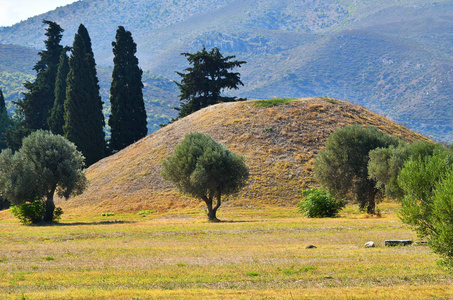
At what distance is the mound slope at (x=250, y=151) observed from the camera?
6881cm

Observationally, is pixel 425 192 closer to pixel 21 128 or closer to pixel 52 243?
pixel 52 243

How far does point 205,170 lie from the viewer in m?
50.6

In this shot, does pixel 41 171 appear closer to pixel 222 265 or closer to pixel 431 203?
pixel 222 265

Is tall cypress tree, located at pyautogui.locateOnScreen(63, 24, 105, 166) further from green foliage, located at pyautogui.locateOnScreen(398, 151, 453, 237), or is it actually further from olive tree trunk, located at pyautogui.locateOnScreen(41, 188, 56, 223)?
green foliage, located at pyautogui.locateOnScreen(398, 151, 453, 237)

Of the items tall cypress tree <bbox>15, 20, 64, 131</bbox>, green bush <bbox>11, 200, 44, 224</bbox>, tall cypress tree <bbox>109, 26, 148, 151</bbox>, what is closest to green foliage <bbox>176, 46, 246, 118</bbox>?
tall cypress tree <bbox>109, 26, 148, 151</bbox>

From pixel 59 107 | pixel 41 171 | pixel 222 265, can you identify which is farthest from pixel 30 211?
pixel 59 107

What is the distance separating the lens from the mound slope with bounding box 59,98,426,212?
226ft

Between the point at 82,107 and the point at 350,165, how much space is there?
4609 cm

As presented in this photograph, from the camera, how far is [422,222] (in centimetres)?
2131

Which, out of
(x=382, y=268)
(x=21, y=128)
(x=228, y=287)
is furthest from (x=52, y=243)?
(x=21, y=128)

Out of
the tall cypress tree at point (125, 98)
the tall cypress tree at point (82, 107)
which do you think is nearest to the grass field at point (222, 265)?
the tall cypress tree at point (82, 107)

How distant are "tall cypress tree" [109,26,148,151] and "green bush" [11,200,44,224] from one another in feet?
131

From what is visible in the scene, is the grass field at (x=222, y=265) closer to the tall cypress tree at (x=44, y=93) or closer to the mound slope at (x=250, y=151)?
the mound slope at (x=250, y=151)

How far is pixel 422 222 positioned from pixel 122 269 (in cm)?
1275
